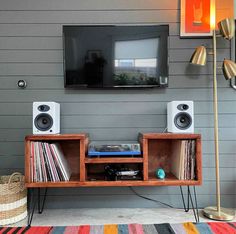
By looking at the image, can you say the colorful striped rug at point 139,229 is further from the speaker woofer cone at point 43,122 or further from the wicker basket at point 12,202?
the speaker woofer cone at point 43,122

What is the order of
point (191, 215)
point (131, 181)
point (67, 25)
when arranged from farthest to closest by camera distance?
point (67, 25) < point (191, 215) < point (131, 181)

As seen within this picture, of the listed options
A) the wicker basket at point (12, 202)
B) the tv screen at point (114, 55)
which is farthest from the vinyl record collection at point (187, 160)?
the wicker basket at point (12, 202)

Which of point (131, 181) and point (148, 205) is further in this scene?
point (148, 205)

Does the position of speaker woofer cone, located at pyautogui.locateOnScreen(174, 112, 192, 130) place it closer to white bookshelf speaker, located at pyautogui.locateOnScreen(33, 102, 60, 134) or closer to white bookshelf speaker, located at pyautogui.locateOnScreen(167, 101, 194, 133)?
white bookshelf speaker, located at pyautogui.locateOnScreen(167, 101, 194, 133)

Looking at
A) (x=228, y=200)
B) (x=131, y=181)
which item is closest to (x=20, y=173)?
(x=131, y=181)

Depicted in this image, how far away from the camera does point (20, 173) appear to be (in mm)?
2258

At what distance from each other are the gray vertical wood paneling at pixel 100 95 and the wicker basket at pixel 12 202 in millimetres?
306

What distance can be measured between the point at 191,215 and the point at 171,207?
0.71ft

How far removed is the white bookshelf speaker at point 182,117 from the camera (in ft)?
6.65

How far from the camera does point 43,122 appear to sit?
79.8 inches

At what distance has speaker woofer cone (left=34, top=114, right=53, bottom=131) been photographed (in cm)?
200

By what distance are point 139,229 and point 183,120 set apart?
2.85 feet

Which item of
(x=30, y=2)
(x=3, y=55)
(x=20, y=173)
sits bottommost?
(x=20, y=173)

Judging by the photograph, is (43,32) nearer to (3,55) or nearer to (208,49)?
(3,55)
